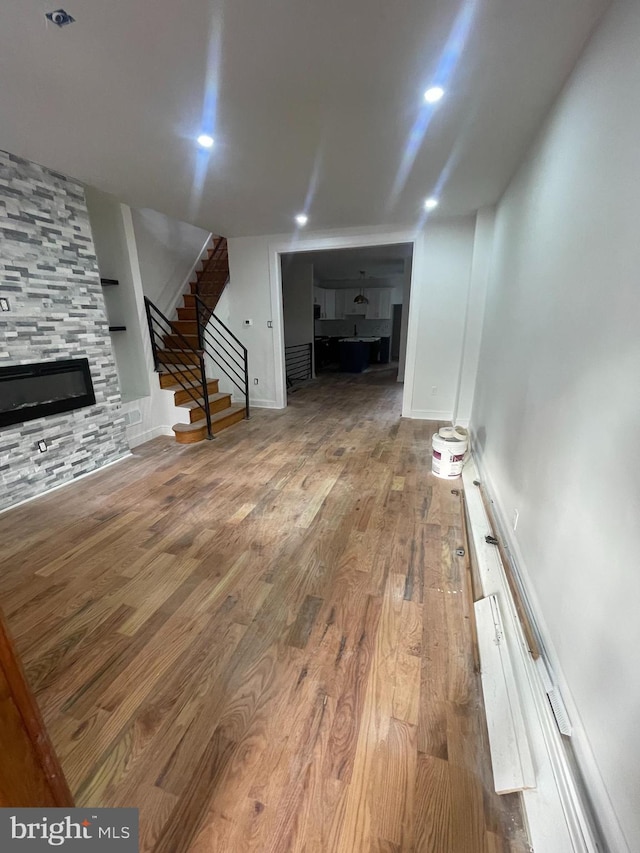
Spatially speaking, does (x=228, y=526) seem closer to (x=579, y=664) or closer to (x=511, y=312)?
(x=579, y=664)

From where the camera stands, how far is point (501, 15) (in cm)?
132

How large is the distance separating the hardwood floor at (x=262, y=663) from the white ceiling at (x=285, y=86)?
2519 millimetres

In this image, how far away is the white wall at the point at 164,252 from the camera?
4.53 metres

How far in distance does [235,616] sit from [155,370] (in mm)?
3280

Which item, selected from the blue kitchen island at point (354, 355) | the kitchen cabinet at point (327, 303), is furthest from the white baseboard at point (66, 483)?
the kitchen cabinet at point (327, 303)

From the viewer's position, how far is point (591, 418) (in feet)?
A: 3.77

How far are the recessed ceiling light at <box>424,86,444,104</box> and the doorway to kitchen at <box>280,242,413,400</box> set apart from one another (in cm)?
293

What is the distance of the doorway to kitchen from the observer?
6.74 meters

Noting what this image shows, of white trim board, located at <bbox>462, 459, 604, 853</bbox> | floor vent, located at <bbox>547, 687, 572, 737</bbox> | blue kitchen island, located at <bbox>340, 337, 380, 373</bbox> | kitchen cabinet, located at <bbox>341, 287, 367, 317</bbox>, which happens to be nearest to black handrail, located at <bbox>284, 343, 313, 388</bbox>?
blue kitchen island, located at <bbox>340, 337, 380, 373</bbox>

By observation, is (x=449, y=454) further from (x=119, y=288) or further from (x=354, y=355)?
(x=354, y=355)

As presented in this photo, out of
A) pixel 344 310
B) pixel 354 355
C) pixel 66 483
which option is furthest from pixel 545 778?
pixel 344 310

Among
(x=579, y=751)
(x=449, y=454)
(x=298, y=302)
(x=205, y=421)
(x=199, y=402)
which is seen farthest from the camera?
(x=298, y=302)

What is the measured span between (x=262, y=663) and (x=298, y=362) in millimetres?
6724

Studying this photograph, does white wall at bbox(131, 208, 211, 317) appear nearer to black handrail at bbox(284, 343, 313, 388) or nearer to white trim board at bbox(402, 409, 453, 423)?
black handrail at bbox(284, 343, 313, 388)
